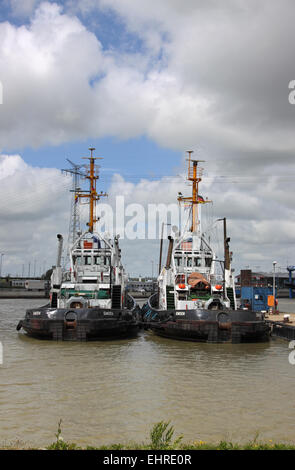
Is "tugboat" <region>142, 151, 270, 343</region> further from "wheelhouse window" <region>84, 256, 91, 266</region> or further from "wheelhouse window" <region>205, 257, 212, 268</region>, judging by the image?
"wheelhouse window" <region>84, 256, 91, 266</region>

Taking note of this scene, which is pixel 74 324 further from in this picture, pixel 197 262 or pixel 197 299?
pixel 197 262

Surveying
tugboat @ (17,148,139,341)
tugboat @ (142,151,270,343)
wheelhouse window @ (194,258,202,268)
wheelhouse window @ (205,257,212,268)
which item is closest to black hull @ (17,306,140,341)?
tugboat @ (17,148,139,341)

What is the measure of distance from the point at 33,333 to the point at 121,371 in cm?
901

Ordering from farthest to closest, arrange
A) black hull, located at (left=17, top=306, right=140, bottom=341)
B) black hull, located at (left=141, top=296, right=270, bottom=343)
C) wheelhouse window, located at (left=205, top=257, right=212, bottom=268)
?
wheelhouse window, located at (left=205, top=257, right=212, bottom=268)
black hull, located at (left=17, top=306, right=140, bottom=341)
black hull, located at (left=141, top=296, right=270, bottom=343)

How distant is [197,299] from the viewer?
25.9 m

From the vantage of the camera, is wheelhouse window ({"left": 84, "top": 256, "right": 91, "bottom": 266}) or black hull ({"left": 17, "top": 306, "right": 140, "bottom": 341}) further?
wheelhouse window ({"left": 84, "top": 256, "right": 91, "bottom": 266})

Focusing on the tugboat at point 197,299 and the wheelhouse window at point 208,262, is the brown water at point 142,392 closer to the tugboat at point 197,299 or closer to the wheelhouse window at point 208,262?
the tugboat at point 197,299

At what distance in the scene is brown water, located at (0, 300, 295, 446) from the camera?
9.98 meters

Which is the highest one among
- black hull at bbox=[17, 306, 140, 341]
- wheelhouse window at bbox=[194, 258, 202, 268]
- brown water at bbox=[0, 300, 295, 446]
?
wheelhouse window at bbox=[194, 258, 202, 268]

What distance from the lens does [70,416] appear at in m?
10.9

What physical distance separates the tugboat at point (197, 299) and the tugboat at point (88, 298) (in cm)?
267

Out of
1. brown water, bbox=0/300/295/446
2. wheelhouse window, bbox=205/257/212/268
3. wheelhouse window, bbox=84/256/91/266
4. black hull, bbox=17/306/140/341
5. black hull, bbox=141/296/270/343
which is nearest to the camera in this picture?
brown water, bbox=0/300/295/446

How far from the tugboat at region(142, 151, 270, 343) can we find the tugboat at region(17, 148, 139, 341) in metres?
2.67

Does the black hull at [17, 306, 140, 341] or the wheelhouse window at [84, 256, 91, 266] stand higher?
the wheelhouse window at [84, 256, 91, 266]
